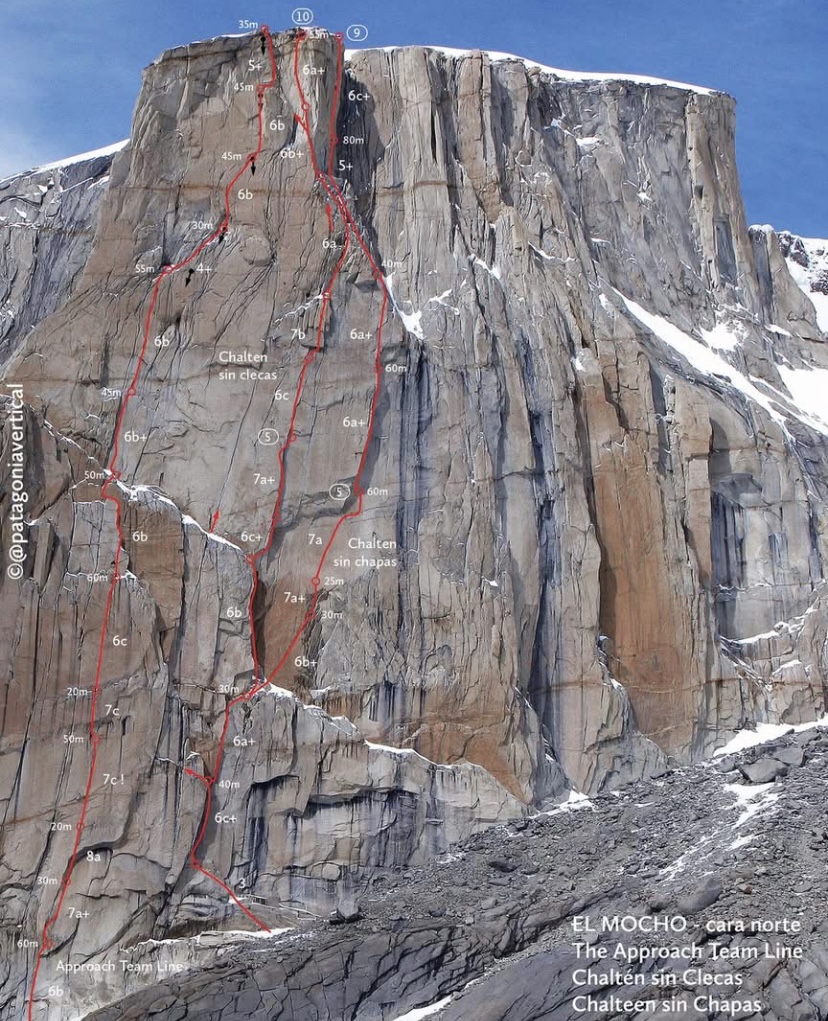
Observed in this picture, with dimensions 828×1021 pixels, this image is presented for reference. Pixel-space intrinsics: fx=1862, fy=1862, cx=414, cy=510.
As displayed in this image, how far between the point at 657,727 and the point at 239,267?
16783 mm

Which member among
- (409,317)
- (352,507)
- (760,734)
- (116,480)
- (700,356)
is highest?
(700,356)

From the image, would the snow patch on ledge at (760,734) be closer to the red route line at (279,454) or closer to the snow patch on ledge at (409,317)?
the red route line at (279,454)

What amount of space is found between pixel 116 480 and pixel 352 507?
6205mm

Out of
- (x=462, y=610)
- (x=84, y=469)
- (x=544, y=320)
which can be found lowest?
(x=462, y=610)

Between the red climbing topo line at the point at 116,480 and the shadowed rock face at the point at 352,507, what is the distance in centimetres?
18

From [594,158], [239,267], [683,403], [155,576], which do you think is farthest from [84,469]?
[594,158]

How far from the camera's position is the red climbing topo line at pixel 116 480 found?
44.4 m

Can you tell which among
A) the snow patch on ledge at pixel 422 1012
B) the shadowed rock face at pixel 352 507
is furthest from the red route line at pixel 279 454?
the snow patch on ledge at pixel 422 1012

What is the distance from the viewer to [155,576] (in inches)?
1869

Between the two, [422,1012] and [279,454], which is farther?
[279,454]

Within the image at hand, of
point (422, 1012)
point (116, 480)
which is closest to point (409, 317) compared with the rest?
point (116, 480)

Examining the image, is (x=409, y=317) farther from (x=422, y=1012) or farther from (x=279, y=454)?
(x=422, y=1012)

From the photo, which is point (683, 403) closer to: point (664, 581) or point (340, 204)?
point (664, 581)

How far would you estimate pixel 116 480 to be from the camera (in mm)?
48469
